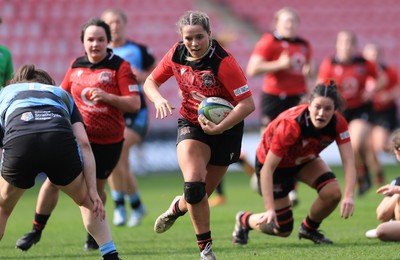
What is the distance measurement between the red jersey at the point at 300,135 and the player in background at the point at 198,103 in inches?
26.5

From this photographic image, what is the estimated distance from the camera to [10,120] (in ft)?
17.7

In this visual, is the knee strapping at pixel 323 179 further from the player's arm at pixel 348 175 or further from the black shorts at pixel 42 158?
the black shorts at pixel 42 158

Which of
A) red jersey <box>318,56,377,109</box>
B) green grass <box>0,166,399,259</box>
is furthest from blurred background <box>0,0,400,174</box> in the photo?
green grass <box>0,166,399,259</box>

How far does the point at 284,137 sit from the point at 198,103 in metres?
1.00

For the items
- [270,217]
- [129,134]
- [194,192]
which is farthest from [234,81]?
[129,134]

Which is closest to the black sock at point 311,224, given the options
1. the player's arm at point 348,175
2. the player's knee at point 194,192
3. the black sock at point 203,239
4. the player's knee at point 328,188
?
the player's knee at point 328,188

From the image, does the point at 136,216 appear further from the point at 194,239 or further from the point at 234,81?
the point at 234,81

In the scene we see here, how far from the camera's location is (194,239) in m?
7.74

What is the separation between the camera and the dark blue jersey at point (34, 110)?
17.5 ft

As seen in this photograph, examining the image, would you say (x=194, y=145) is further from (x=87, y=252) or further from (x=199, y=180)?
(x=87, y=252)

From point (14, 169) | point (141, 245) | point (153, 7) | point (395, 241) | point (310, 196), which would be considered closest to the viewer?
point (14, 169)

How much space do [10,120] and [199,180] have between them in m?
1.41

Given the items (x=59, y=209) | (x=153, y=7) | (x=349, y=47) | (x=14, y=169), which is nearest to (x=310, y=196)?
(x=349, y=47)

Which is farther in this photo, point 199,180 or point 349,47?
point 349,47
